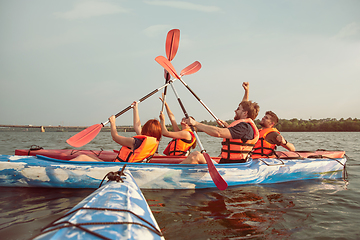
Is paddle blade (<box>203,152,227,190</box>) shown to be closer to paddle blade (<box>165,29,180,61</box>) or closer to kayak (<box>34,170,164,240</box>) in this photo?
kayak (<box>34,170,164,240</box>)

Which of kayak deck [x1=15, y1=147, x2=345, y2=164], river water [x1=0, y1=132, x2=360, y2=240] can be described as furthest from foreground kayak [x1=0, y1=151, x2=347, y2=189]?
kayak deck [x1=15, y1=147, x2=345, y2=164]

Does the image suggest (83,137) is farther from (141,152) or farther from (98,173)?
(141,152)

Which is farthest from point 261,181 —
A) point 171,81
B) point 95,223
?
point 95,223

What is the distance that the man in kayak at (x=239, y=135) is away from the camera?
12.1 ft

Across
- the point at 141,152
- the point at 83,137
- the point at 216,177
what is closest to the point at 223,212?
the point at 216,177

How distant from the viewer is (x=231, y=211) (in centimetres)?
288

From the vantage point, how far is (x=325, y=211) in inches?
118

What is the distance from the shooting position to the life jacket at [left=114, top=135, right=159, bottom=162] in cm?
366

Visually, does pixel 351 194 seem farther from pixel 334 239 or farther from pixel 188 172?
pixel 188 172

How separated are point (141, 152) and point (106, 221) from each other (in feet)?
7.78

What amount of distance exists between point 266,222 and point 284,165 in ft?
7.00

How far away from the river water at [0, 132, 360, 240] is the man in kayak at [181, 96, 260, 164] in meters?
0.54

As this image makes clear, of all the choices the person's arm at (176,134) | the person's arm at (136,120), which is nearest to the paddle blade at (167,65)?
the person's arm at (136,120)

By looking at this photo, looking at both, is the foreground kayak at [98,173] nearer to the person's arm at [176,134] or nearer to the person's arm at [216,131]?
the person's arm at [216,131]
